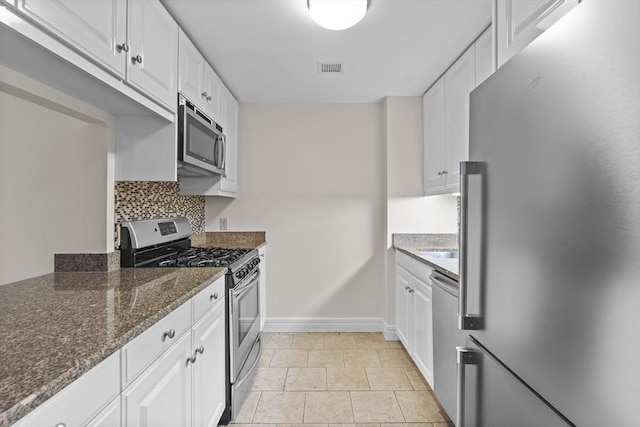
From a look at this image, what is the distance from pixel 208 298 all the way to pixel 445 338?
4.23 feet

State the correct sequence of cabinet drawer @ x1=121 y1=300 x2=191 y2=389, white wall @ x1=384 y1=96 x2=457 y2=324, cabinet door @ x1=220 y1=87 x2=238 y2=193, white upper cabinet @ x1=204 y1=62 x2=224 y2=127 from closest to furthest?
cabinet drawer @ x1=121 y1=300 x2=191 y2=389 < white upper cabinet @ x1=204 y1=62 x2=224 y2=127 < cabinet door @ x1=220 y1=87 x2=238 y2=193 < white wall @ x1=384 y1=96 x2=457 y2=324

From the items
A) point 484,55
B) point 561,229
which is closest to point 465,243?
point 561,229

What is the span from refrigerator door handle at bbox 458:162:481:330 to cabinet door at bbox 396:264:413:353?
1.62 metres

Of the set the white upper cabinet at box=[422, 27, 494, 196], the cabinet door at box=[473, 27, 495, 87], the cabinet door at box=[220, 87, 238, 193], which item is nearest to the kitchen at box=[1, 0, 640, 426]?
the cabinet door at box=[220, 87, 238, 193]

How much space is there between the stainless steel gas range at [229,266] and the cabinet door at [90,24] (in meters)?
0.95

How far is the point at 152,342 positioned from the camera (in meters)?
1.10

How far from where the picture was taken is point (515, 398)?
3.15 ft

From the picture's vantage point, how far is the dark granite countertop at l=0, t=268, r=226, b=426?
66cm

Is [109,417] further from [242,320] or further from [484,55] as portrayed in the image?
[484,55]

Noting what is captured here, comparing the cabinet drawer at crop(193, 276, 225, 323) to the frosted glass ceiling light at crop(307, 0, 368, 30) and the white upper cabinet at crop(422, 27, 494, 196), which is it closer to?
the frosted glass ceiling light at crop(307, 0, 368, 30)

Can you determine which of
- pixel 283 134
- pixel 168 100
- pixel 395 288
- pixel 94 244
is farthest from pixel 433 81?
pixel 94 244

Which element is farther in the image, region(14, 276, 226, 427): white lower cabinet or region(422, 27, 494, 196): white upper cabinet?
region(422, 27, 494, 196): white upper cabinet

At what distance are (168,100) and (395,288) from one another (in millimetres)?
2536

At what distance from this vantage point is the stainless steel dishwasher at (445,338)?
178 centimetres
